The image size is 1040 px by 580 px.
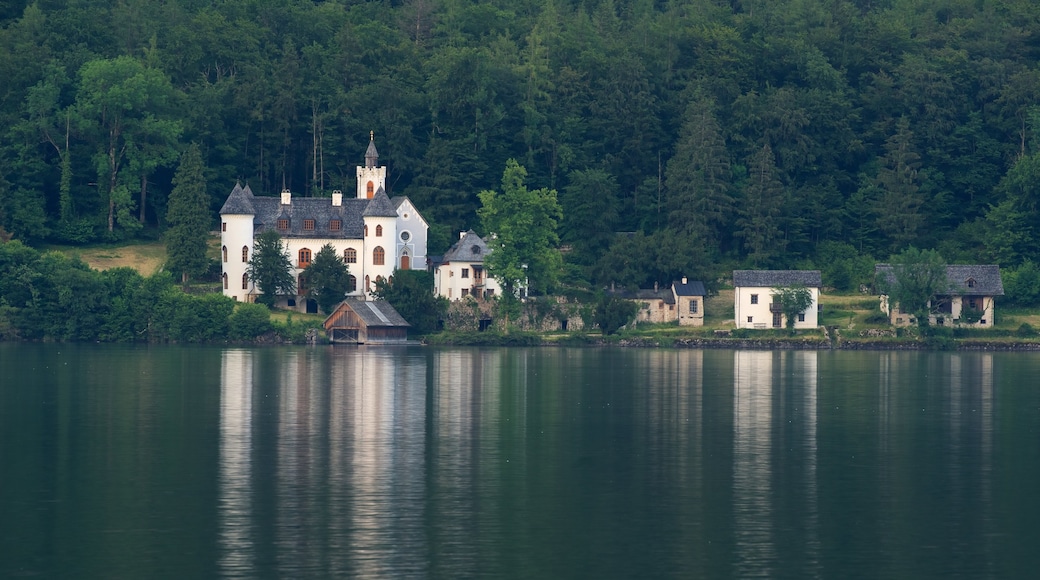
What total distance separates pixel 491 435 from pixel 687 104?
76798mm

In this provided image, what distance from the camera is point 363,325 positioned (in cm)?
9331

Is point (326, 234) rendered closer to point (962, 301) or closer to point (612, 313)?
point (612, 313)

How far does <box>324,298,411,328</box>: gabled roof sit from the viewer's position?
307 ft

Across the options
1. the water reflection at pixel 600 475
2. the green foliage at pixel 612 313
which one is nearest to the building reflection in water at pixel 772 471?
the water reflection at pixel 600 475

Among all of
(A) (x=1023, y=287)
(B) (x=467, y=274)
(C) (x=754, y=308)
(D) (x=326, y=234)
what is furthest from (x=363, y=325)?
(A) (x=1023, y=287)

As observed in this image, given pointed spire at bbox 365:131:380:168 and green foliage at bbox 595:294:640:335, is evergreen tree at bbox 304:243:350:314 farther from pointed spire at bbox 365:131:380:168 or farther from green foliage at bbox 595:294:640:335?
green foliage at bbox 595:294:640:335

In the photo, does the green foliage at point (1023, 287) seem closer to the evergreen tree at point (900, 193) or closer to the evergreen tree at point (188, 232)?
the evergreen tree at point (900, 193)

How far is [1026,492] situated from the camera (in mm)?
36125

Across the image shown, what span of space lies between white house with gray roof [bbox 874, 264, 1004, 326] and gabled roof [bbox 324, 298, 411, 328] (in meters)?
31.5

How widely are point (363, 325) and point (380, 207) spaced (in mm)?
12713

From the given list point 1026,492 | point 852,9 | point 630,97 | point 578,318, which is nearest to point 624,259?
point 578,318

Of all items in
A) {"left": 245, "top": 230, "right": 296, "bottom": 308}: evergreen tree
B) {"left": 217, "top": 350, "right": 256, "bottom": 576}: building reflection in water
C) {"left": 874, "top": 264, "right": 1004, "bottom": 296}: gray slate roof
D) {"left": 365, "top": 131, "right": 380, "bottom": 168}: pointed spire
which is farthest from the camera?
{"left": 365, "top": 131, "right": 380, "bottom": 168}: pointed spire

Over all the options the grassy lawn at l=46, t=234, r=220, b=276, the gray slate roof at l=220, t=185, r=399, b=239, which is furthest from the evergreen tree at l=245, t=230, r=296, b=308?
the grassy lawn at l=46, t=234, r=220, b=276

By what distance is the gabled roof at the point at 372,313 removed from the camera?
93.6 m
